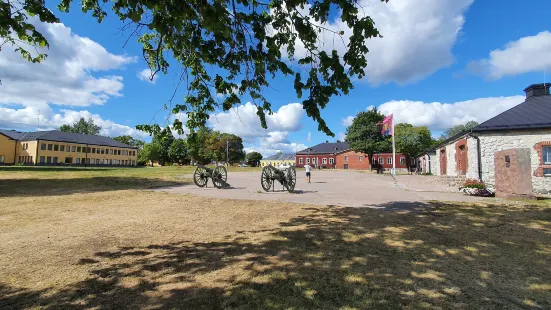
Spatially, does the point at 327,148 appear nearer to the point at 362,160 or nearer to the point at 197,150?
the point at 362,160

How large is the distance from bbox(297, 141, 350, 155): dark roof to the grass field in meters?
70.8

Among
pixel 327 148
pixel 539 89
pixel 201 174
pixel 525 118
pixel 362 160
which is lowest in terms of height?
pixel 201 174

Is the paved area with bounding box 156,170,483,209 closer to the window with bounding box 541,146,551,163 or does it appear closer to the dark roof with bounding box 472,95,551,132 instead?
the dark roof with bounding box 472,95,551,132

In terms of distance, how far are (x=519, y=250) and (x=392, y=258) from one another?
2.31 m

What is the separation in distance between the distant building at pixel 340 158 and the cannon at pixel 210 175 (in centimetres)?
Result: 5473

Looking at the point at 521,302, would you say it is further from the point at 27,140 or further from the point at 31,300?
the point at 27,140

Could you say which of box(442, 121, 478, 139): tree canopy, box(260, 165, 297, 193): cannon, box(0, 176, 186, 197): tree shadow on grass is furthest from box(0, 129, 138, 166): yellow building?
box(442, 121, 478, 139): tree canopy

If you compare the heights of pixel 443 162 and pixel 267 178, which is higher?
pixel 443 162

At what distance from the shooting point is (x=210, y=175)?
15102 mm

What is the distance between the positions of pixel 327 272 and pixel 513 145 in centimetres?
1715

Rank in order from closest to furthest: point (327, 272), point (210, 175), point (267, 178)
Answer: point (327, 272) → point (267, 178) → point (210, 175)

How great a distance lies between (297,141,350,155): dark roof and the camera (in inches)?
3059

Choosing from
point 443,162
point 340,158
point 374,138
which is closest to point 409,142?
point 374,138

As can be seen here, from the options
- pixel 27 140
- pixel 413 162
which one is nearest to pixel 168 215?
pixel 413 162
